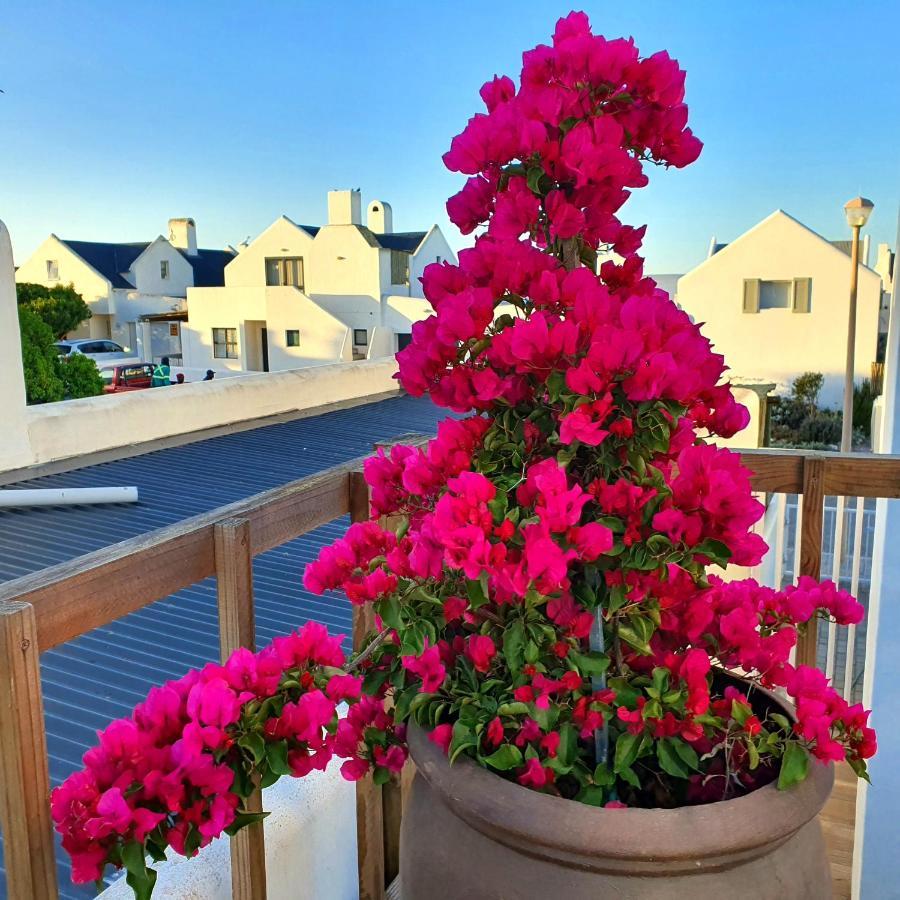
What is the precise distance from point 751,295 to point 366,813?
18.3 meters

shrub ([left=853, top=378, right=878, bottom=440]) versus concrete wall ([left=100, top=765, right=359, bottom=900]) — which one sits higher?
concrete wall ([left=100, top=765, right=359, bottom=900])

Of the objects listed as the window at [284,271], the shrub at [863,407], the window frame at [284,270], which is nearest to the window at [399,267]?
the window frame at [284,270]

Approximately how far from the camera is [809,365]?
712 inches

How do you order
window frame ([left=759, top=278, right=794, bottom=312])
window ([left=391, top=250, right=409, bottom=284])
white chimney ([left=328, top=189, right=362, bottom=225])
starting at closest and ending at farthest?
window frame ([left=759, top=278, right=794, bottom=312])
white chimney ([left=328, top=189, right=362, bottom=225])
window ([left=391, top=250, right=409, bottom=284])

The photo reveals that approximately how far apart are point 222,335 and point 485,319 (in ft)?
79.5

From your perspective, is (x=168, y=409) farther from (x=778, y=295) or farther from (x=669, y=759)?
(x=778, y=295)

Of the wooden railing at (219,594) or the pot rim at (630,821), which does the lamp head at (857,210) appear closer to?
the wooden railing at (219,594)

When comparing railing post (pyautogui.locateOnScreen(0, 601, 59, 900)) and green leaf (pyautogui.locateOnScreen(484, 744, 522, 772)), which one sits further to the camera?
green leaf (pyautogui.locateOnScreen(484, 744, 522, 772))

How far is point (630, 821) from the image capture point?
906 mm

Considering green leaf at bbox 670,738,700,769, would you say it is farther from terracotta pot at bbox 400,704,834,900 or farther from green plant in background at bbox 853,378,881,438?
green plant in background at bbox 853,378,881,438

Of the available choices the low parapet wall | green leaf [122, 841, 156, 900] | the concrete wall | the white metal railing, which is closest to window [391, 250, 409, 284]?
the low parapet wall

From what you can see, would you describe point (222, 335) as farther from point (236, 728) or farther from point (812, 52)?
point (236, 728)

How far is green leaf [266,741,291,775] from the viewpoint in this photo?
916 mm

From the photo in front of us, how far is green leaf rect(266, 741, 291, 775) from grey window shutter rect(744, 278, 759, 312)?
18.7m
